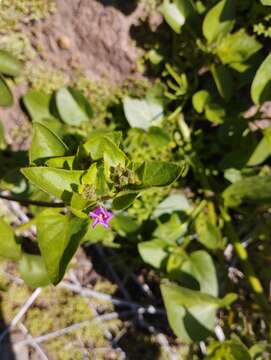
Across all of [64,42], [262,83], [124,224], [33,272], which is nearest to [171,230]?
[124,224]

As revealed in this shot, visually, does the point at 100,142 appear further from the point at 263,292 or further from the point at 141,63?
the point at 263,292

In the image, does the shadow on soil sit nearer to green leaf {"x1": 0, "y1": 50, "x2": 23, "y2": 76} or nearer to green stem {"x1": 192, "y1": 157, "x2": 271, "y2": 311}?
green leaf {"x1": 0, "y1": 50, "x2": 23, "y2": 76}

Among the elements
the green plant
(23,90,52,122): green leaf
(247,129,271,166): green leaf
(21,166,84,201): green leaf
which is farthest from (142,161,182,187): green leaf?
(23,90,52,122): green leaf

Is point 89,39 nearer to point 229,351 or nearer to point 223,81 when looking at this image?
point 223,81

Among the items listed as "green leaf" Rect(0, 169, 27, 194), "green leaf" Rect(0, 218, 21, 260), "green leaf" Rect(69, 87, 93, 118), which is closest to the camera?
"green leaf" Rect(0, 218, 21, 260)

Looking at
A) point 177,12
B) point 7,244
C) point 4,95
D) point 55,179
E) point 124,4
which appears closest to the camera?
point 55,179
